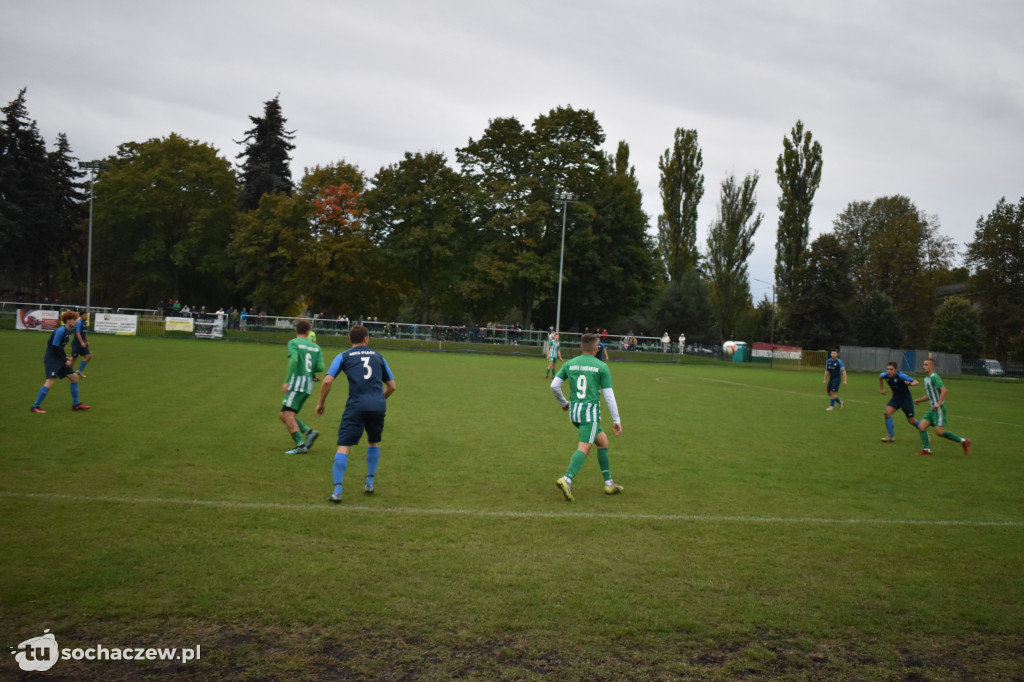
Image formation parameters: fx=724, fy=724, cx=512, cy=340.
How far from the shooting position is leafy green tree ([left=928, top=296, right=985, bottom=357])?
2493 inches

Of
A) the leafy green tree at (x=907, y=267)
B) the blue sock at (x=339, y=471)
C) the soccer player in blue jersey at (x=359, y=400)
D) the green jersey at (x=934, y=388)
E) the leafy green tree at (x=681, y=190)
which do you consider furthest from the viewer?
the leafy green tree at (x=907, y=267)

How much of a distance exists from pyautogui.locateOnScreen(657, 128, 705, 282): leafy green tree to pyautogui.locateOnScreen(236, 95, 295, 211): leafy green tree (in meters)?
34.8

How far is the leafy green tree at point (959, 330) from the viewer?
208ft

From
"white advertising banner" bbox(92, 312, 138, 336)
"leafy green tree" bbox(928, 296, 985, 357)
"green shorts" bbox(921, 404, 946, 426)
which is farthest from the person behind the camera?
"leafy green tree" bbox(928, 296, 985, 357)

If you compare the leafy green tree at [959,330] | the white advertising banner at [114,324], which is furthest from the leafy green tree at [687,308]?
the white advertising banner at [114,324]

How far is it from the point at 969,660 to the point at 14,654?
615 cm

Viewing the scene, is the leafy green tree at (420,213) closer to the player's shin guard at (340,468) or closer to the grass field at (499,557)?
the grass field at (499,557)

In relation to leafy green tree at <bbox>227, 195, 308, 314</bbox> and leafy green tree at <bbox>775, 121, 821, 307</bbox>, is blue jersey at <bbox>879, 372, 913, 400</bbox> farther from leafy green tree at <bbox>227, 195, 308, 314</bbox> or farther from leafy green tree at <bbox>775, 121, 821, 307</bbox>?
leafy green tree at <bbox>775, 121, 821, 307</bbox>

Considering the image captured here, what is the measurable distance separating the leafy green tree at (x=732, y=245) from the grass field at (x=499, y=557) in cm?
5987

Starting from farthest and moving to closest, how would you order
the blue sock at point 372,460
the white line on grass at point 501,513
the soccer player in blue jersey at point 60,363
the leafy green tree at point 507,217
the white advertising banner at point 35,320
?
the leafy green tree at point 507,217
the white advertising banner at point 35,320
the soccer player in blue jersey at point 60,363
the blue sock at point 372,460
the white line on grass at point 501,513

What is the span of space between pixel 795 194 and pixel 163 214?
5800cm

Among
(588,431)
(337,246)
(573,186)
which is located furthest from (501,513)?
(573,186)

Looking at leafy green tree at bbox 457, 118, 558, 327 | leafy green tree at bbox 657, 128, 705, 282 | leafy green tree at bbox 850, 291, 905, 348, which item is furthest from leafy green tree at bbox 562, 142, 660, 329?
leafy green tree at bbox 850, 291, 905, 348

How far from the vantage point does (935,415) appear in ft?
48.4
